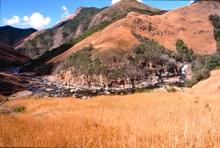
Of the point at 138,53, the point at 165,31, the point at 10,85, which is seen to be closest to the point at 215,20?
the point at 165,31

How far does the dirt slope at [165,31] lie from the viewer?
331 ft

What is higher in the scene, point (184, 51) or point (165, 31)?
point (165, 31)

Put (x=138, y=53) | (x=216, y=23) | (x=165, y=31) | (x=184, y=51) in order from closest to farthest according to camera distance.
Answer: (x=138, y=53) < (x=184, y=51) < (x=165, y=31) < (x=216, y=23)

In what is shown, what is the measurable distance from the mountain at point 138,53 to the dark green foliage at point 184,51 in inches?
89.2

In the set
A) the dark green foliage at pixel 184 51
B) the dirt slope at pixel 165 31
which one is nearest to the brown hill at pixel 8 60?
the dirt slope at pixel 165 31

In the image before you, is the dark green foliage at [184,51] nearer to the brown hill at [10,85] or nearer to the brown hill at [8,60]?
the brown hill at [10,85]

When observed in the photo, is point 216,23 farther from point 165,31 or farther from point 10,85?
point 10,85

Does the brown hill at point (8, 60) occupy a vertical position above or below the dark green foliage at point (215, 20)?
below

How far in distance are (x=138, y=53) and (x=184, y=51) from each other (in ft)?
75.1

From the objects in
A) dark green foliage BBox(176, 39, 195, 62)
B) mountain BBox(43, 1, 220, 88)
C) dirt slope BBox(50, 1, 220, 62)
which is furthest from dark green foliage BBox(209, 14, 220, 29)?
dark green foliage BBox(176, 39, 195, 62)

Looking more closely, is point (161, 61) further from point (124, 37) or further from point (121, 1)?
point (121, 1)

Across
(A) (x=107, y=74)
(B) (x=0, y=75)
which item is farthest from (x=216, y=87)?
(B) (x=0, y=75)

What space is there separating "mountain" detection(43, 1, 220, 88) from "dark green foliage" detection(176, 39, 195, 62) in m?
2.27

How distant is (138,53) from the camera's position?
8350 centimetres
